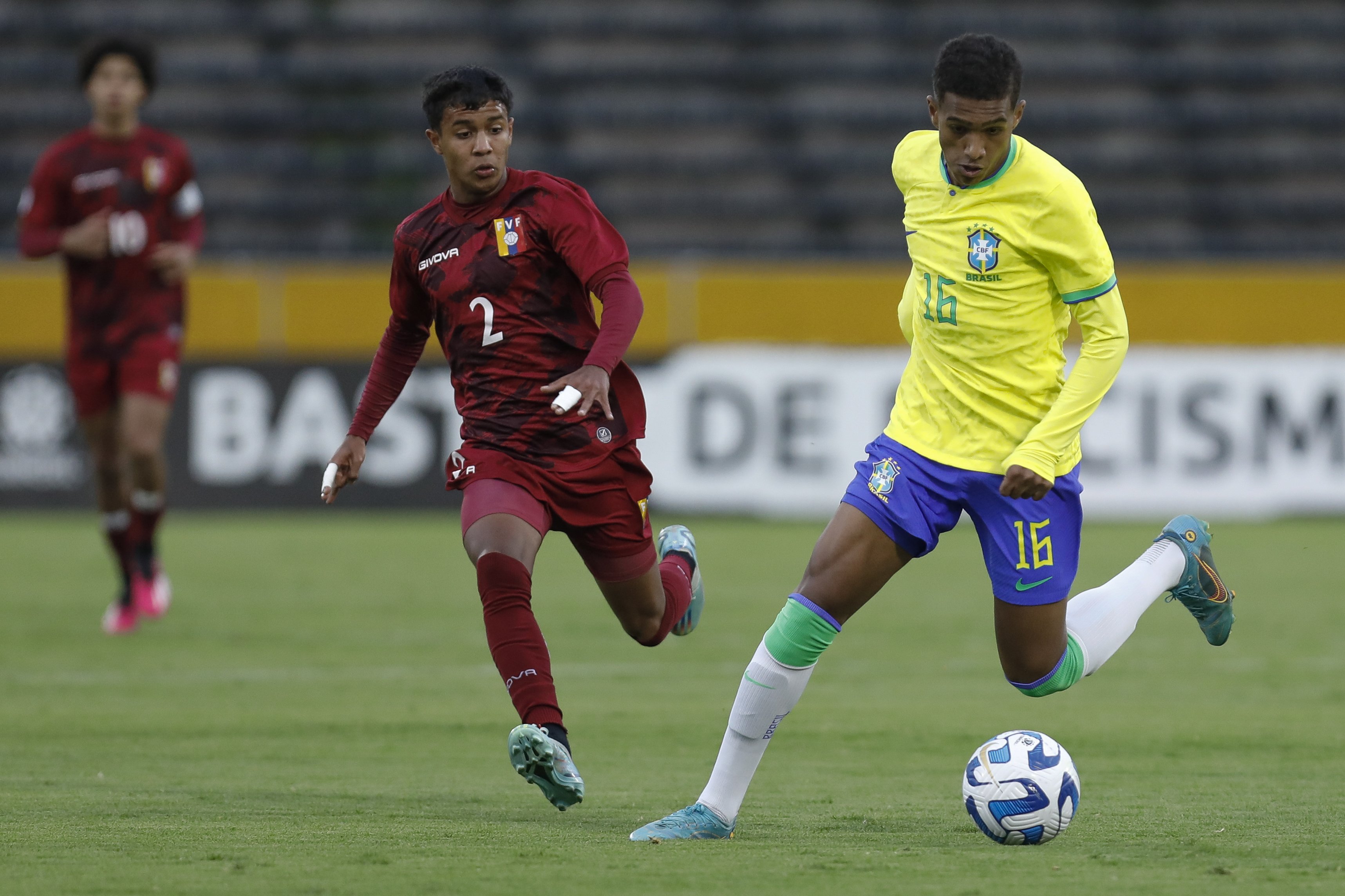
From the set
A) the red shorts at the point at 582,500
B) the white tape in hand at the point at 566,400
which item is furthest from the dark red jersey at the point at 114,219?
the white tape in hand at the point at 566,400

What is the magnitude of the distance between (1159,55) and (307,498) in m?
11.2

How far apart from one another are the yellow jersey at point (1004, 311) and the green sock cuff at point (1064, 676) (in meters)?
0.57

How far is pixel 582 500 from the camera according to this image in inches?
211

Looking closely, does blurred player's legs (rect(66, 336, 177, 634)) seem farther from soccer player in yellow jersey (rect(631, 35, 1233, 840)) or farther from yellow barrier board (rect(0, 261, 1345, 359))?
yellow barrier board (rect(0, 261, 1345, 359))

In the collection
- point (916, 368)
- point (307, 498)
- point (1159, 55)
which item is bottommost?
point (307, 498)

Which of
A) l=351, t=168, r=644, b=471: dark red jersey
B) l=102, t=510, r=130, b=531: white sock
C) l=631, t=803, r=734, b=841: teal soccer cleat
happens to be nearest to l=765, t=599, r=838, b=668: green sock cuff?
l=631, t=803, r=734, b=841: teal soccer cleat

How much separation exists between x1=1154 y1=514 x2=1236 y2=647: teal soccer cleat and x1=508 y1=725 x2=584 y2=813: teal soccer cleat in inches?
79.2

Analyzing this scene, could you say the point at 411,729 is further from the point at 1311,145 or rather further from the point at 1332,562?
the point at 1311,145

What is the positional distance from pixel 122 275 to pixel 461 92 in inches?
196

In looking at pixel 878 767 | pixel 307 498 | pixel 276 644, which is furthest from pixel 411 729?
pixel 307 498

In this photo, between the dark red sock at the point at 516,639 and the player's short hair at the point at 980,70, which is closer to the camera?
the player's short hair at the point at 980,70

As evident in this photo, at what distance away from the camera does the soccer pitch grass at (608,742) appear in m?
4.18

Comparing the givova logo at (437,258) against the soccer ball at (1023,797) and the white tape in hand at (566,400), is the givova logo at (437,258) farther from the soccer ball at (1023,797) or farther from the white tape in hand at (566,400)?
the soccer ball at (1023,797)

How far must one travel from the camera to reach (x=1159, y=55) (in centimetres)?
2105
